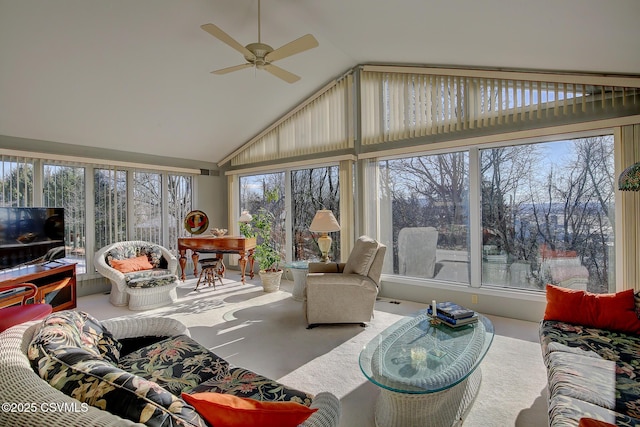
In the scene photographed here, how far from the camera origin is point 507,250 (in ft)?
12.8

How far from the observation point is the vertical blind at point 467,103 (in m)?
3.32

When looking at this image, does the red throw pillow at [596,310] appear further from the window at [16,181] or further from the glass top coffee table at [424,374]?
the window at [16,181]

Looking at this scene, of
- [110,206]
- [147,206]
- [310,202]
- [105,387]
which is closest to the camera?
[105,387]

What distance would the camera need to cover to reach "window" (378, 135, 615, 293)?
11.2 feet

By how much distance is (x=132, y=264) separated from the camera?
183 inches

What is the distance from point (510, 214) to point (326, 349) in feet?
9.13

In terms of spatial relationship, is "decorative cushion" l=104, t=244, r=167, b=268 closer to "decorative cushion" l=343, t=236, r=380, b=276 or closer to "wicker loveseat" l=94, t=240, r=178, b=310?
"wicker loveseat" l=94, t=240, r=178, b=310

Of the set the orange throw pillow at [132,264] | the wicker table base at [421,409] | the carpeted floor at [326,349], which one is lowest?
the carpeted floor at [326,349]

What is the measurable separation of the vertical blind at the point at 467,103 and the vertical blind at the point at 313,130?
1.13ft

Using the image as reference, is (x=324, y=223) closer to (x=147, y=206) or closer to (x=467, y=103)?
(x=467, y=103)

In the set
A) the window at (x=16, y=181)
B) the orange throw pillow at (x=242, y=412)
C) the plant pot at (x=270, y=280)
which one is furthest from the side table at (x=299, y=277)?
the window at (x=16, y=181)

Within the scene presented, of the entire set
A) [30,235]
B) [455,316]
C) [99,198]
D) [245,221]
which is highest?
[99,198]

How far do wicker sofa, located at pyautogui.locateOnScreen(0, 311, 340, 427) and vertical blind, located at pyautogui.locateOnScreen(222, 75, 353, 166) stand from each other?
4.06 metres

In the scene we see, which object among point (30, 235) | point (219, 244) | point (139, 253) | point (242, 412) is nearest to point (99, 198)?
point (139, 253)
